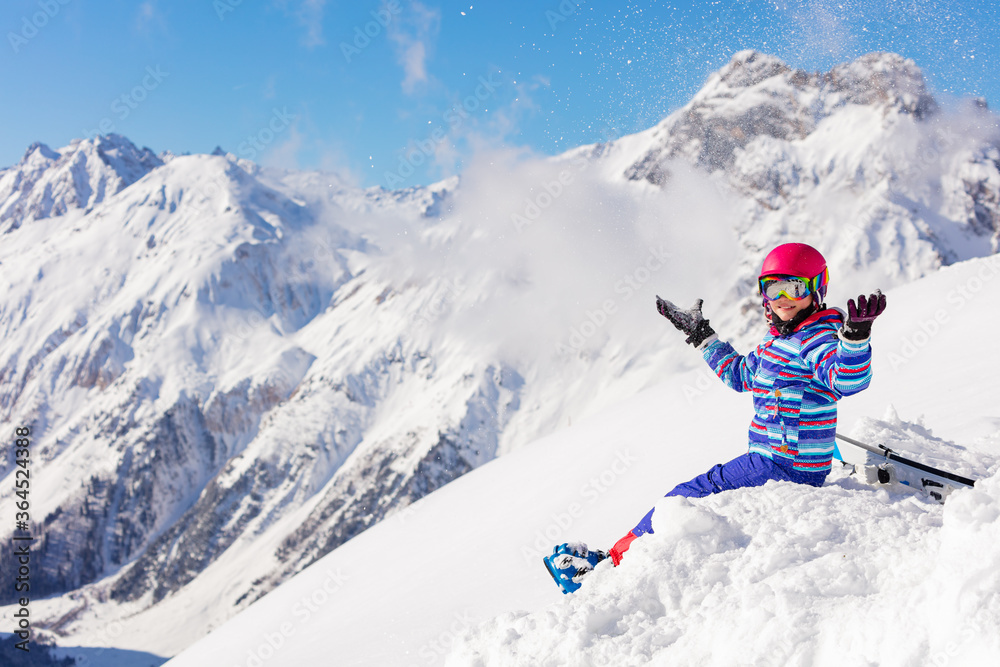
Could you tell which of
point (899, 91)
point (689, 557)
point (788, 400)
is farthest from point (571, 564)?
point (899, 91)

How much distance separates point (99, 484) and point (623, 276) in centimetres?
15744

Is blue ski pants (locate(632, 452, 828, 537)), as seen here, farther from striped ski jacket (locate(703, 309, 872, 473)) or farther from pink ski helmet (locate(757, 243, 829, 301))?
pink ski helmet (locate(757, 243, 829, 301))

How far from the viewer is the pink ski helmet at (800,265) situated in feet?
12.6

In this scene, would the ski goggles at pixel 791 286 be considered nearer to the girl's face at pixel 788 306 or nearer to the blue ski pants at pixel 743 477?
the girl's face at pixel 788 306

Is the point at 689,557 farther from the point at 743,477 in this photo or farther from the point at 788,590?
the point at 743,477

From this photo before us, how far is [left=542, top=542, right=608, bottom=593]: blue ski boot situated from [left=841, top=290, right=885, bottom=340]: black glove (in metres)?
2.00

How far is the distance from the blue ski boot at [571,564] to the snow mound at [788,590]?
0.97 feet

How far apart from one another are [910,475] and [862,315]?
1340 millimetres

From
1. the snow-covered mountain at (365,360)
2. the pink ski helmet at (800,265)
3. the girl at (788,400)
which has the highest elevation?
the snow-covered mountain at (365,360)

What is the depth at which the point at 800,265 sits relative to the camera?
3.86m

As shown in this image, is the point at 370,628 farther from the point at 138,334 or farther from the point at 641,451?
the point at 138,334

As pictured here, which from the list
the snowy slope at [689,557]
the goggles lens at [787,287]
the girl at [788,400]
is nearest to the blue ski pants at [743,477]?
the girl at [788,400]

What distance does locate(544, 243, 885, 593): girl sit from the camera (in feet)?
12.1

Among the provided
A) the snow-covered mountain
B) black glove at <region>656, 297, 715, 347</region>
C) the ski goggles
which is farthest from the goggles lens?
the snow-covered mountain
